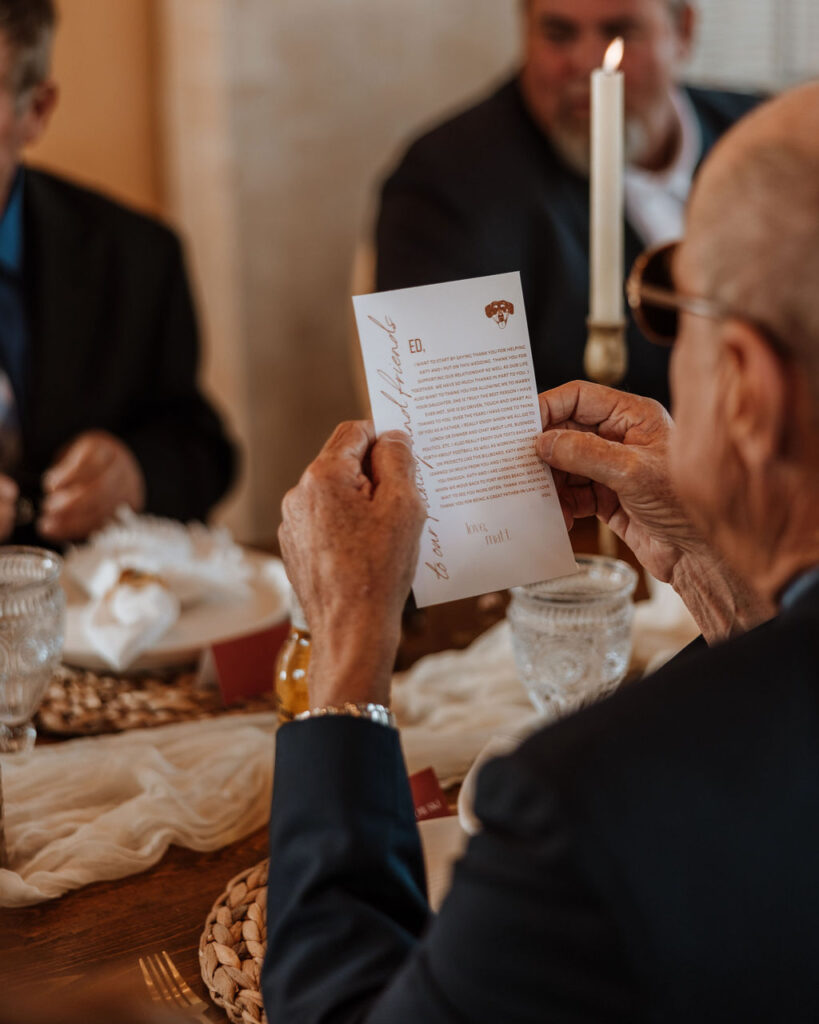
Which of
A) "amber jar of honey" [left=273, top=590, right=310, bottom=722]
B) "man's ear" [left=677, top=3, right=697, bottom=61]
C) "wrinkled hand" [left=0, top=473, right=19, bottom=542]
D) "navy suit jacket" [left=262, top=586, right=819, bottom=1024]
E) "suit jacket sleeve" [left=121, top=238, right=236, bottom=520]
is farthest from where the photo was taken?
"man's ear" [left=677, top=3, right=697, bottom=61]

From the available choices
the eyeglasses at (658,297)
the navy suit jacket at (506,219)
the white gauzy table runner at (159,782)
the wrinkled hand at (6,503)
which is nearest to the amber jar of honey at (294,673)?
the white gauzy table runner at (159,782)

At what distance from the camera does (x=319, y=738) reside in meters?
0.73

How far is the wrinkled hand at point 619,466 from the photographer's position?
0.91 m

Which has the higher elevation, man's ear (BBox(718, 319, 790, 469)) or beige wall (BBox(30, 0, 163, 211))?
beige wall (BBox(30, 0, 163, 211))

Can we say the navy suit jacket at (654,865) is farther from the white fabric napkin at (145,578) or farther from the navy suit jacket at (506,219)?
the navy suit jacket at (506,219)

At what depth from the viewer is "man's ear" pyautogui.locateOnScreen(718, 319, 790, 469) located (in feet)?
1.90

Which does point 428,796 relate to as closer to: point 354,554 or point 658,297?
point 354,554

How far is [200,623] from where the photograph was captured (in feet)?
4.56

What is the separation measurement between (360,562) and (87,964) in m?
0.34

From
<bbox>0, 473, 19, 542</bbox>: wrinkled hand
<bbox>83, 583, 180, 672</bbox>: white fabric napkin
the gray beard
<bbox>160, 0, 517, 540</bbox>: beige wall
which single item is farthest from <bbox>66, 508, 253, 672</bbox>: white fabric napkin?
<bbox>160, 0, 517, 540</bbox>: beige wall

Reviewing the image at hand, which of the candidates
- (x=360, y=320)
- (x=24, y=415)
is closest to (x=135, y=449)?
(x=24, y=415)

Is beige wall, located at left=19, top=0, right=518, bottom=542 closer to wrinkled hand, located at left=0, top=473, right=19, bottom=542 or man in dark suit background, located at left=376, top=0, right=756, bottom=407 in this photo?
man in dark suit background, located at left=376, top=0, right=756, bottom=407

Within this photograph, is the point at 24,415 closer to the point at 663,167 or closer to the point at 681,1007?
the point at 663,167

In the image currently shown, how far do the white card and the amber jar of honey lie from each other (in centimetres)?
19
